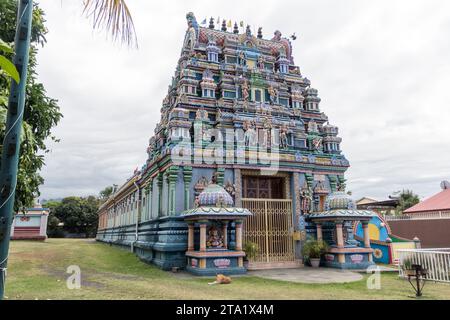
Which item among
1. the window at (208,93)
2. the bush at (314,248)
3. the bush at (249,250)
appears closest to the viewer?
the bush at (249,250)

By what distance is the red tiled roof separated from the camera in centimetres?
2241

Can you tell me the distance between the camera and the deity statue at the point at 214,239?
460 inches

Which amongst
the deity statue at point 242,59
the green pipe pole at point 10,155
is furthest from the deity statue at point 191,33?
the green pipe pole at point 10,155

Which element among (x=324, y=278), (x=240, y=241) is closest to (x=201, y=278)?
(x=240, y=241)

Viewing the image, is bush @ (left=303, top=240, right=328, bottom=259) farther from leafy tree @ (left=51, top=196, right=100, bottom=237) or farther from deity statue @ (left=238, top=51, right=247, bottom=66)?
leafy tree @ (left=51, top=196, right=100, bottom=237)

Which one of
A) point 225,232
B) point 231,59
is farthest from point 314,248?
point 231,59

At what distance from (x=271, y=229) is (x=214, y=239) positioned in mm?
2870

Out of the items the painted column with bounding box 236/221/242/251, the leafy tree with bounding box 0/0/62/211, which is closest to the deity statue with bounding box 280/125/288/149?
the painted column with bounding box 236/221/242/251

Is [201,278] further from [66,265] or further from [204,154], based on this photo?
[66,265]

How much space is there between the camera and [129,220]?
21328 millimetres

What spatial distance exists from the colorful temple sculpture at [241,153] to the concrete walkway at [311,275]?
944 mm

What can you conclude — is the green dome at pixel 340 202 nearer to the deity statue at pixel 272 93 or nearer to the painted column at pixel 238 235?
the painted column at pixel 238 235

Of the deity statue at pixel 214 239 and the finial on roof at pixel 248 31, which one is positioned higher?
the finial on roof at pixel 248 31

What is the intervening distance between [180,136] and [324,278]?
732 centimetres
